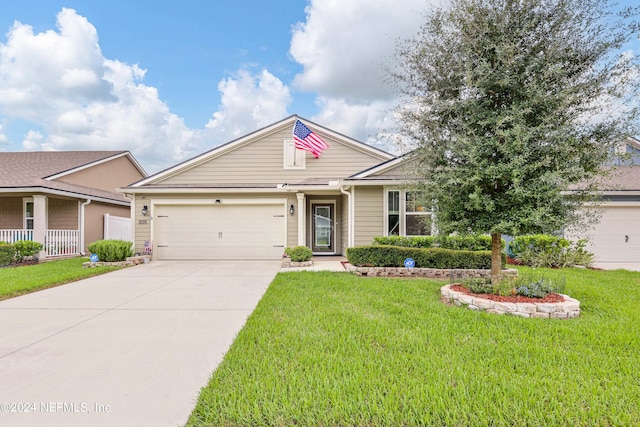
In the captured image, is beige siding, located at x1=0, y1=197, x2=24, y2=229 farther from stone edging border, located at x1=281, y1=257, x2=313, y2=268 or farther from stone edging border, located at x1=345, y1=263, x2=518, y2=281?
stone edging border, located at x1=345, y1=263, x2=518, y2=281

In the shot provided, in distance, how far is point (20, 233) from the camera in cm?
1137

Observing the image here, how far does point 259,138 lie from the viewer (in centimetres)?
1212

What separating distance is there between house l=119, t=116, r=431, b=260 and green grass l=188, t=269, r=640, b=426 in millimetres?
5158

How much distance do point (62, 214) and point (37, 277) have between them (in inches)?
271

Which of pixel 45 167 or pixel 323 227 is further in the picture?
pixel 45 167

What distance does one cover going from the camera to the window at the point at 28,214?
12.6m

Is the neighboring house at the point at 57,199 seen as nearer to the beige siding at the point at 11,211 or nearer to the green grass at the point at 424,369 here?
the beige siding at the point at 11,211

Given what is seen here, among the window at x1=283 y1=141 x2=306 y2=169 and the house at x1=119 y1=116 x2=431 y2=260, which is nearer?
the house at x1=119 y1=116 x2=431 y2=260

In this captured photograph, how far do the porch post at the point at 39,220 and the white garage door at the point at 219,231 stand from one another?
13.1 ft

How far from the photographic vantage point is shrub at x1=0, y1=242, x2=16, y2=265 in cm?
975

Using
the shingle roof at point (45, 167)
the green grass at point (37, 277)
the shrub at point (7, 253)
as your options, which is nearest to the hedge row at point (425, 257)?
the green grass at point (37, 277)

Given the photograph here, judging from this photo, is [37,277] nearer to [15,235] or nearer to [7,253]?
[7,253]

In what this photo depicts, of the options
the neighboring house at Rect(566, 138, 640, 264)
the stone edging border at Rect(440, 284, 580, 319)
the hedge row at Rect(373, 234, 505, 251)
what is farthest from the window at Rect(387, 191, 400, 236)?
the neighboring house at Rect(566, 138, 640, 264)

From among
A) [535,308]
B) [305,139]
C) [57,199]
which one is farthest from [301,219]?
[57,199]
